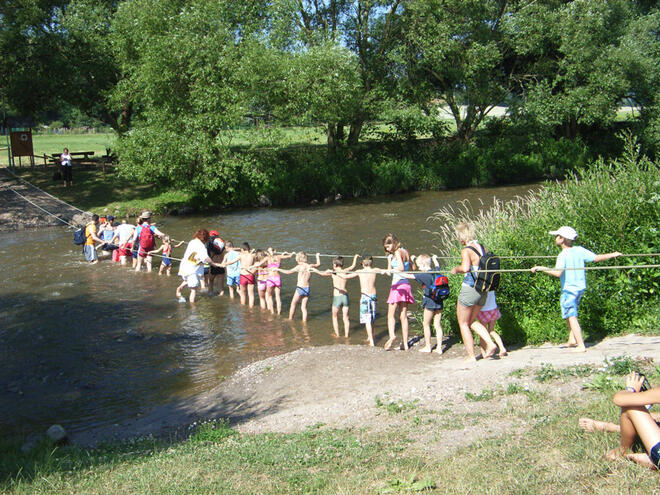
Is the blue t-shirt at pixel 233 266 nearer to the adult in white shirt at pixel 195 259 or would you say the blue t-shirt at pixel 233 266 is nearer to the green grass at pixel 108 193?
the adult in white shirt at pixel 195 259

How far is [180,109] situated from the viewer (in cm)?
2900

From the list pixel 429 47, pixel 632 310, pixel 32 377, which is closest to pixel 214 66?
pixel 429 47

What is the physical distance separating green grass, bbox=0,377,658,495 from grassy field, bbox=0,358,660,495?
0.01 meters

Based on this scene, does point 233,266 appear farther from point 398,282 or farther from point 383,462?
point 383,462

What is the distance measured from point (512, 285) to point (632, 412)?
22.0 feet

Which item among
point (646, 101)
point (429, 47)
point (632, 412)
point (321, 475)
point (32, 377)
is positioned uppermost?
point (429, 47)

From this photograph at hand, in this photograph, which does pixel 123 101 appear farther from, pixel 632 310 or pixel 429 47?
pixel 632 310

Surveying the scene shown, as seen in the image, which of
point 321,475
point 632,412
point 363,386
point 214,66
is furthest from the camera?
point 214,66

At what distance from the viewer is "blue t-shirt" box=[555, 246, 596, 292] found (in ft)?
33.7

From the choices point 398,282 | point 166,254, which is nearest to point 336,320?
point 398,282

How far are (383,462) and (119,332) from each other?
951 cm

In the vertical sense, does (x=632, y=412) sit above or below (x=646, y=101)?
below

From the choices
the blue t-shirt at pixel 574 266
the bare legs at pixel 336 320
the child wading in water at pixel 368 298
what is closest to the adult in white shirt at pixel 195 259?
the bare legs at pixel 336 320

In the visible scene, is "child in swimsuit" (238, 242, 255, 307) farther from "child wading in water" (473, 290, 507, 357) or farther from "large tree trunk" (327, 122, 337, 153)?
"large tree trunk" (327, 122, 337, 153)
